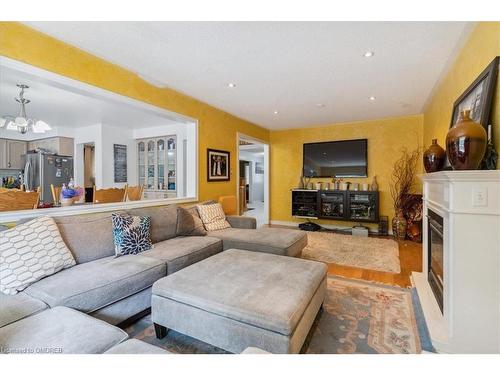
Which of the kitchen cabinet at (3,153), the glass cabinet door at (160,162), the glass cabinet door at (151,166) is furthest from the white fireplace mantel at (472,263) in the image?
the kitchen cabinet at (3,153)

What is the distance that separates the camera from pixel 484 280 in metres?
1.38

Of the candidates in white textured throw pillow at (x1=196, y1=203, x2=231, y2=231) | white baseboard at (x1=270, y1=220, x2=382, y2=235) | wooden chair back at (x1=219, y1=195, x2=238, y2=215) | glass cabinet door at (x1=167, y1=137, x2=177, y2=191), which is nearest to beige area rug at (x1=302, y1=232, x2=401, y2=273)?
white baseboard at (x1=270, y1=220, x2=382, y2=235)

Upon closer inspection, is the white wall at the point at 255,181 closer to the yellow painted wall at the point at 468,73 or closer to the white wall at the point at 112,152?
the white wall at the point at 112,152

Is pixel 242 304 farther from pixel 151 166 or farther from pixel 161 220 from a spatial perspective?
pixel 151 166

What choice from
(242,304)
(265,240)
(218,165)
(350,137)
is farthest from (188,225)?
(350,137)

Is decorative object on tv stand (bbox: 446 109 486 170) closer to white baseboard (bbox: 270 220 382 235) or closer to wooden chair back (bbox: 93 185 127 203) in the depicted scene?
wooden chair back (bbox: 93 185 127 203)

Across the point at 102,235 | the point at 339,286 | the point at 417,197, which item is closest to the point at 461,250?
the point at 339,286

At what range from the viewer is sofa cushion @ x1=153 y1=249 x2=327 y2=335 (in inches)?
52.3

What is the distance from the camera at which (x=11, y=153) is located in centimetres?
553

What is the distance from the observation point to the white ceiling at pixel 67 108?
313 centimetres

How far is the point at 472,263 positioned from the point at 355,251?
2.36 m

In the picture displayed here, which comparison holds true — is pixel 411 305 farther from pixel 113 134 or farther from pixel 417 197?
pixel 113 134

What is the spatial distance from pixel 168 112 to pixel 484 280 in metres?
3.42

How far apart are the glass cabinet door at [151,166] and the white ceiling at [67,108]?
1.70ft
